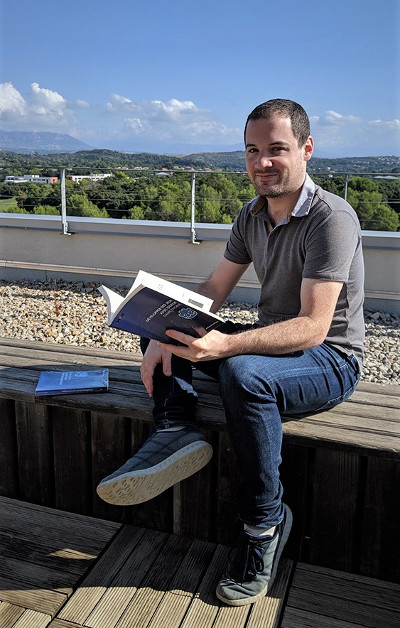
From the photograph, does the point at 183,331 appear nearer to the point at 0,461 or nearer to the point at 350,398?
the point at 350,398

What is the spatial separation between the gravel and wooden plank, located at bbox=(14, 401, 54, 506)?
92.5 inches

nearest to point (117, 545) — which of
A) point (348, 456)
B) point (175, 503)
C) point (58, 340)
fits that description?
point (175, 503)

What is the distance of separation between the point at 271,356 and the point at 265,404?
16cm

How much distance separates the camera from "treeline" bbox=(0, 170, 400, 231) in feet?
19.2

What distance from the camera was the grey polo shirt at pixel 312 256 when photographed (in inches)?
58.1

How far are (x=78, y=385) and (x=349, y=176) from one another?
4.73m

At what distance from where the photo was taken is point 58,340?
449 centimetres

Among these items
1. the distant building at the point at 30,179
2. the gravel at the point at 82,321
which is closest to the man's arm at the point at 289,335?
the gravel at the point at 82,321

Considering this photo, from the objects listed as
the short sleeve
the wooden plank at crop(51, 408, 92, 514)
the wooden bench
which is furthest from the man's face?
the wooden plank at crop(51, 408, 92, 514)

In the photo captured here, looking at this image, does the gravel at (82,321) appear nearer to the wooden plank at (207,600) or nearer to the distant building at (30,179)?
the distant building at (30,179)

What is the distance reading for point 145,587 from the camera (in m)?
1.50

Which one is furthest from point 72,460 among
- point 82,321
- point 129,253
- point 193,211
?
Answer: point 129,253

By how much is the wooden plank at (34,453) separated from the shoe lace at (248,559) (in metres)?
0.76

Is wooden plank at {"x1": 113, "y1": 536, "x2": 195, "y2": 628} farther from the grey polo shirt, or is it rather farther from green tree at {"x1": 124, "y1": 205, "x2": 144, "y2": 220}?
green tree at {"x1": 124, "y1": 205, "x2": 144, "y2": 220}
